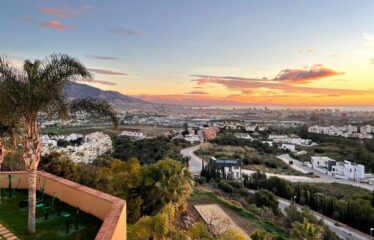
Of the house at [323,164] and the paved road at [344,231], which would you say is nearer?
the paved road at [344,231]

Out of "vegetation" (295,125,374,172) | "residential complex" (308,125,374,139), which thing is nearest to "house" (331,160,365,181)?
"vegetation" (295,125,374,172)

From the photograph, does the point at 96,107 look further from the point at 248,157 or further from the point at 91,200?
the point at 248,157

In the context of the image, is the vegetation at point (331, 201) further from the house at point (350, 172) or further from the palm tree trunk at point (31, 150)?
the palm tree trunk at point (31, 150)

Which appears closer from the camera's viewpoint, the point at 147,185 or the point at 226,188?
the point at 147,185

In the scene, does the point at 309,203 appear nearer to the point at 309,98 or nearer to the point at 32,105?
the point at 32,105

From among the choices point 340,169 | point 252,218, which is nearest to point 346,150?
point 340,169

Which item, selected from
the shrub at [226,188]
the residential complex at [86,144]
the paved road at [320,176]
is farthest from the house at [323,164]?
the residential complex at [86,144]

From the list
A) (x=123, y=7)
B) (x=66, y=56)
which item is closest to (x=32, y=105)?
(x=66, y=56)
